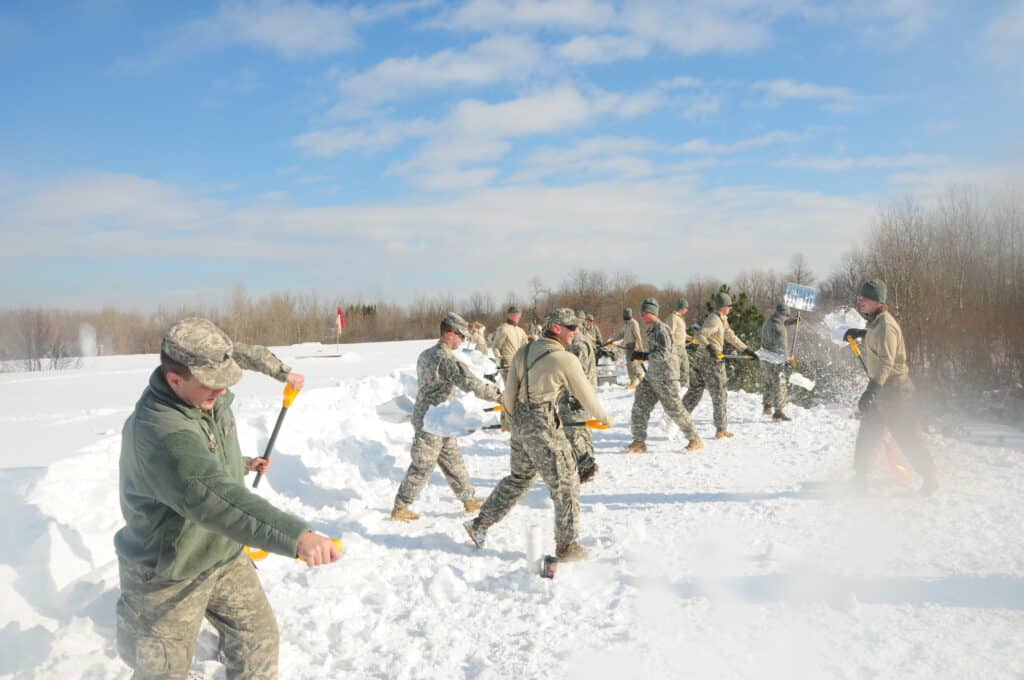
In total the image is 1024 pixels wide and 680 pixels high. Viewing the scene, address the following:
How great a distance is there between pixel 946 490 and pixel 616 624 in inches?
173

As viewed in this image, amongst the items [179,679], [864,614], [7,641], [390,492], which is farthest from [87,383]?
[864,614]

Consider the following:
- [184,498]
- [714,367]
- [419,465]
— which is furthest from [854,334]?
[184,498]

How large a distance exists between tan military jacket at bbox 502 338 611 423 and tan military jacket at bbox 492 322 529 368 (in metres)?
6.23

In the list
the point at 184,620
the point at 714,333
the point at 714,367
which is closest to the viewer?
the point at 184,620

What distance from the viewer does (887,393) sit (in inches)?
240

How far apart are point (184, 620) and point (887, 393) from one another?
592cm

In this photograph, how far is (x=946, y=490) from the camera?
21.3 feet

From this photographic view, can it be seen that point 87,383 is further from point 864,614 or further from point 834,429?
point 864,614

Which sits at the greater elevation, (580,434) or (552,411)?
(552,411)

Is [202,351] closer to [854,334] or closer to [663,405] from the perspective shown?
[854,334]

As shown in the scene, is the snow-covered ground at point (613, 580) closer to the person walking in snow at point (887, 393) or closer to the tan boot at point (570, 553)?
the tan boot at point (570, 553)

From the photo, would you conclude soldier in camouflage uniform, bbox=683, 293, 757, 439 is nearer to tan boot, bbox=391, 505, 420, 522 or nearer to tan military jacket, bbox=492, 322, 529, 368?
tan military jacket, bbox=492, 322, 529, 368

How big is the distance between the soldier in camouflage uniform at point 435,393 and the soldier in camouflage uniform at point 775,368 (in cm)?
705

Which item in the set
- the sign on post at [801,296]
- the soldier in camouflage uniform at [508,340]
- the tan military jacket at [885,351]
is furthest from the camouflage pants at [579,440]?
the sign on post at [801,296]
